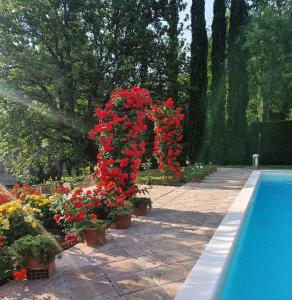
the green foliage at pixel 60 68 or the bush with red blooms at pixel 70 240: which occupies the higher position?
the green foliage at pixel 60 68

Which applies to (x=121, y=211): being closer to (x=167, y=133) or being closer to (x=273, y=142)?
(x=167, y=133)

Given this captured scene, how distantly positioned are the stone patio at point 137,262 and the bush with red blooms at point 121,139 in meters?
0.86

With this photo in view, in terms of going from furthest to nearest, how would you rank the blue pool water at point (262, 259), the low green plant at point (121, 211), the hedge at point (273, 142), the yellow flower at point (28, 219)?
the hedge at point (273, 142) < the low green plant at point (121, 211) < the blue pool water at point (262, 259) < the yellow flower at point (28, 219)

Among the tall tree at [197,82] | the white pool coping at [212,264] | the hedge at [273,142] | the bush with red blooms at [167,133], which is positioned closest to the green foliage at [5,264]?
the white pool coping at [212,264]

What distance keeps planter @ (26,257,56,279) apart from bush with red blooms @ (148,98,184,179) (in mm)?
7559

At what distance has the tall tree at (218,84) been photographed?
61.9 feet

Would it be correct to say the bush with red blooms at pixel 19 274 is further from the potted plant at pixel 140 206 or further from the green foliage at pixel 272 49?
the green foliage at pixel 272 49

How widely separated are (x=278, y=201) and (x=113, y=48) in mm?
9372

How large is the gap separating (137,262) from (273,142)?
16.1 meters

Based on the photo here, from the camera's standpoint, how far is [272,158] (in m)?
18.6

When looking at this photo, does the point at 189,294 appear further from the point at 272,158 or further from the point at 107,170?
the point at 272,158

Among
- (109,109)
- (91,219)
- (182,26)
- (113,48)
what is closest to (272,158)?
(182,26)

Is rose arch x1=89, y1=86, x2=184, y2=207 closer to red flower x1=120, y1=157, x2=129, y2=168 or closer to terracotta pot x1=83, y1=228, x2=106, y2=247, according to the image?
red flower x1=120, y1=157, x2=129, y2=168

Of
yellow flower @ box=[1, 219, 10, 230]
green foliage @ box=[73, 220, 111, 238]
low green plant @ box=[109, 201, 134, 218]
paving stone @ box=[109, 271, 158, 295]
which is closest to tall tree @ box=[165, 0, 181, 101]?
low green plant @ box=[109, 201, 134, 218]
